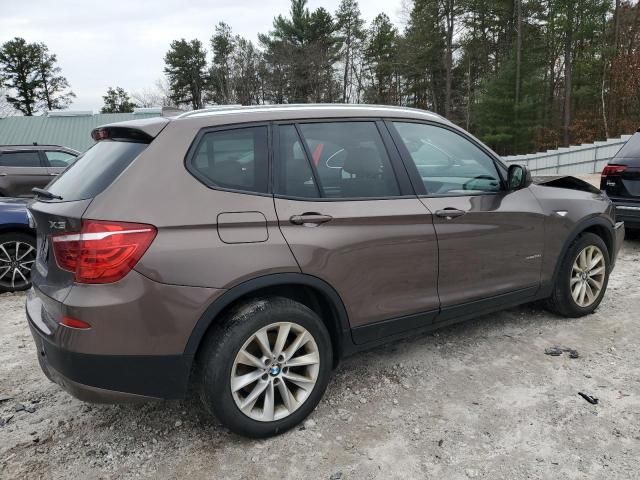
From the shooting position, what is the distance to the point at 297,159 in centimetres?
261

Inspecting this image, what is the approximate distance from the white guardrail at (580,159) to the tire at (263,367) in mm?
16677

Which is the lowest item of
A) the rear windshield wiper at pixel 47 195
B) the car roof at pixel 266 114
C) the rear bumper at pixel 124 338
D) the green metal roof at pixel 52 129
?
the rear bumper at pixel 124 338

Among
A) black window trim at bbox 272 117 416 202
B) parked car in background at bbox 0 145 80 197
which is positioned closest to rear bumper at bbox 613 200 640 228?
black window trim at bbox 272 117 416 202

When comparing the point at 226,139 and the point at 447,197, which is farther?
the point at 447,197

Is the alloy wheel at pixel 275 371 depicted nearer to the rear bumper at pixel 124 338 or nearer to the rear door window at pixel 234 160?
the rear bumper at pixel 124 338

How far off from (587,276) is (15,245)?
5668 millimetres

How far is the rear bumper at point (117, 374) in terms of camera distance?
2146 mm

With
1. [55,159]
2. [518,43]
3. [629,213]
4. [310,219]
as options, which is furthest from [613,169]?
[518,43]

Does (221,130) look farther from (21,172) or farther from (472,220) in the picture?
(21,172)

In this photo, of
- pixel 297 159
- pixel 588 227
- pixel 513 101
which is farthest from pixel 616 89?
pixel 297 159

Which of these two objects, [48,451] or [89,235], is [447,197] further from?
[48,451]

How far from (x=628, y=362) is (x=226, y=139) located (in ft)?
9.83

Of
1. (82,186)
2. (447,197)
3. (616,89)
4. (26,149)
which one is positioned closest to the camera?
(82,186)

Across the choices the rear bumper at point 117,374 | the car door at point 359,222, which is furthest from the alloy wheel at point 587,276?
the rear bumper at point 117,374
